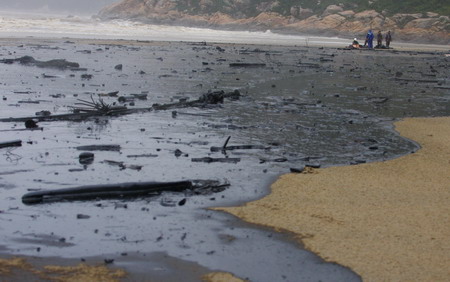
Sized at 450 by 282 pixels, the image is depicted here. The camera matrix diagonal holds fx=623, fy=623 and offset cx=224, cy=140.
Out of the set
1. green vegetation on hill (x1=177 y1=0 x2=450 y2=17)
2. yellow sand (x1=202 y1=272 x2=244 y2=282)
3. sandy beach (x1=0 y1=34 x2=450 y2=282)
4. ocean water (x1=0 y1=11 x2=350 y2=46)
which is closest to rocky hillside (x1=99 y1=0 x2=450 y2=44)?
green vegetation on hill (x1=177 y1=0 x2=450 y2=17)

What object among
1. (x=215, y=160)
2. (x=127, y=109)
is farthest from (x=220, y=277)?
(x=127, y=109)

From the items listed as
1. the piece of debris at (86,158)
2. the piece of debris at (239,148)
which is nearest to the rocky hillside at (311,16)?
the piece of debris at (239,148)

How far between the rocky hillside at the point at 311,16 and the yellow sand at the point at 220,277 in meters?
83.7

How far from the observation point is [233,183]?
44.2 feet

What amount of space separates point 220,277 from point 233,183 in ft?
16.1

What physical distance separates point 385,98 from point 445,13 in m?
69.5

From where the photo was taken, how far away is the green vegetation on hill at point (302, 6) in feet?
321

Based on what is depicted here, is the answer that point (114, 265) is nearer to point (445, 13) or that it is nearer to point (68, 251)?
point (68, 251)

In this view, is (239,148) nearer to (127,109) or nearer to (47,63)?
(127,109)

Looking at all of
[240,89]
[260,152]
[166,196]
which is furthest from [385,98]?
[166,196]

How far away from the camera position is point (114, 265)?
350 inches

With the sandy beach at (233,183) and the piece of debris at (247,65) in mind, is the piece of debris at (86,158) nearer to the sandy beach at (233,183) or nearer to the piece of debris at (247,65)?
the sandy beach at (233,183)

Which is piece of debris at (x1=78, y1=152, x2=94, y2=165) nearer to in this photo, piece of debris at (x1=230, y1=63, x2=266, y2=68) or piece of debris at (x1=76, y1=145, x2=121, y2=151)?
piece of debris at (x1=76, y1=145, x2=121, y2=151)

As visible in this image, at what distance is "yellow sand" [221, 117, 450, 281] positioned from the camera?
9.40m
